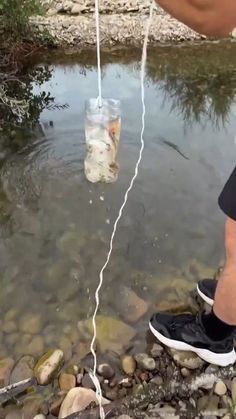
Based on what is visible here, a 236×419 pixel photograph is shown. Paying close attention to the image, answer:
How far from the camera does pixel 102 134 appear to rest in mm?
2465

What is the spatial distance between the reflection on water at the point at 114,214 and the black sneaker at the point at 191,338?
16 centimetres

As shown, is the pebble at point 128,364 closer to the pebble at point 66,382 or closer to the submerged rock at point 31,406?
the pebble at point 66,382

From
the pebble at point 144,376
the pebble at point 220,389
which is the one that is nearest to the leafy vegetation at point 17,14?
the pebble at point 144,376

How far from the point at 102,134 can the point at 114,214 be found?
65cm

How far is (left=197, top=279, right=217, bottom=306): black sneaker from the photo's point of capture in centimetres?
240

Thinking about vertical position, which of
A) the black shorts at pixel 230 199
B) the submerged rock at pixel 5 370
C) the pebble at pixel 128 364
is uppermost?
the black shorts at pixel 230 199

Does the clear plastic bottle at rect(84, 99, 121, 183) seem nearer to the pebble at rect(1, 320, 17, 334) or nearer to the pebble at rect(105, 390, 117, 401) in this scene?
the pebble at rect(1, 320, 17, 334)

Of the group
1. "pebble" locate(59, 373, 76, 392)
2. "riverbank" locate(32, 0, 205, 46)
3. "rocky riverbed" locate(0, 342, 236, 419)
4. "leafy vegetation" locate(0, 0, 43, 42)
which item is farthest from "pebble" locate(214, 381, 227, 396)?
"riverbank" locate(32, 0, 205, 46)

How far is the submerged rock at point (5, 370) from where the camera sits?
7.03 ft

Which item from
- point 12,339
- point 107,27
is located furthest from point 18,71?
point 12,339

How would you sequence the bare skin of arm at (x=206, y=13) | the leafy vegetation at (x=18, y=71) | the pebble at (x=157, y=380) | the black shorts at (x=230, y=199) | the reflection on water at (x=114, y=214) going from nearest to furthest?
1. the bare skin of arm at (x=206, y=13)
2. the black shorts at (x=230, y=199)
3. the pebble at (x=157, y=380)
4. the reflection on water at (x=114, y=214)
5. the leafy vegetation at (x=18, y=71)

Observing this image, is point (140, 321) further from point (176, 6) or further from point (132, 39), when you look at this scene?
point (132, 39)

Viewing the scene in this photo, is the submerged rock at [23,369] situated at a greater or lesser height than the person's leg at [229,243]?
lesser

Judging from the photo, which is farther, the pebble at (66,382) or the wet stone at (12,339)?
the wet stone at (12,339)
